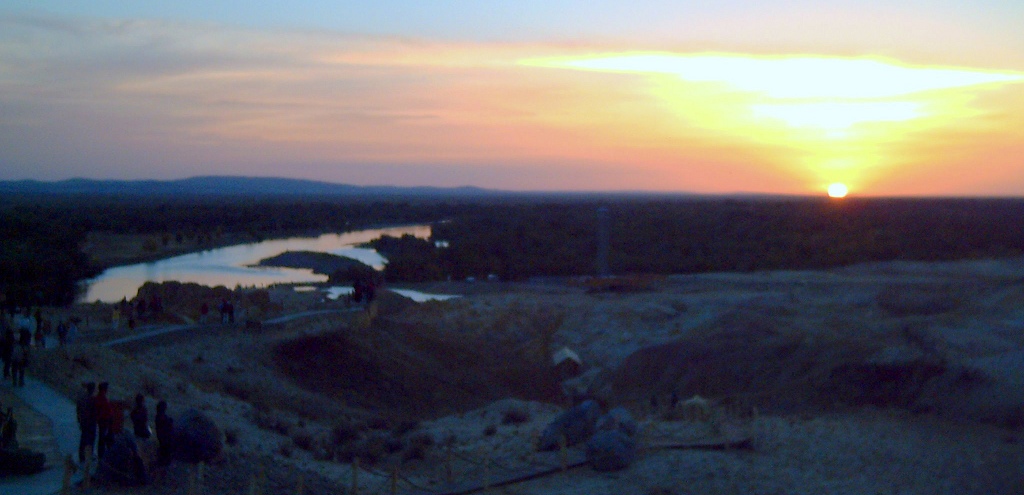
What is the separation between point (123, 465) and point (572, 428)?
8665mm

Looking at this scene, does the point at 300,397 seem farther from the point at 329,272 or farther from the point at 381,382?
the point at 329,272

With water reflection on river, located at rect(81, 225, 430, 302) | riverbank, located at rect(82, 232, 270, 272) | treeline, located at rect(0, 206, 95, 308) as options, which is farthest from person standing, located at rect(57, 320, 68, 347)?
riverbank, located at rect(82, 232, 270, 272)

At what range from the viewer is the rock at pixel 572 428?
59.4 ft

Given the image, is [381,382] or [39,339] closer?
[39,339]

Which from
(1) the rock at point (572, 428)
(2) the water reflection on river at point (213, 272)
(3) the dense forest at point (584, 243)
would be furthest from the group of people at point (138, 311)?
(2) the water reflection on river at point (213, 272)

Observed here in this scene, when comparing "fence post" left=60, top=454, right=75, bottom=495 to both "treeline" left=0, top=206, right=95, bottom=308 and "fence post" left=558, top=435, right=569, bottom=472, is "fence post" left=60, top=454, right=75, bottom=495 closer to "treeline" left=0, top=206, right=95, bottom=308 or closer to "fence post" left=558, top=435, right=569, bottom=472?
"fence post" left=558, top=435, right=569, bottom=472

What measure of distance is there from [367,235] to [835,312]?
81.2m

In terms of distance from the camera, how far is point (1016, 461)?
58.6 feet

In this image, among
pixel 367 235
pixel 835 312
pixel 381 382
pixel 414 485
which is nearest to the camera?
pixel 414 485

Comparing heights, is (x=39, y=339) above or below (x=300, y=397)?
above

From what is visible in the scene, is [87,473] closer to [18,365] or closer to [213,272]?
[18,365]

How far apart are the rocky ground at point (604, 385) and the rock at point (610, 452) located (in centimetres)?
21

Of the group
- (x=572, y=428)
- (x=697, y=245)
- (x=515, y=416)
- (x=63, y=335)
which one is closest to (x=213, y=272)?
(x=697, y=245)

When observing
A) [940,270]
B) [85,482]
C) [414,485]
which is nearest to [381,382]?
[414,485]
